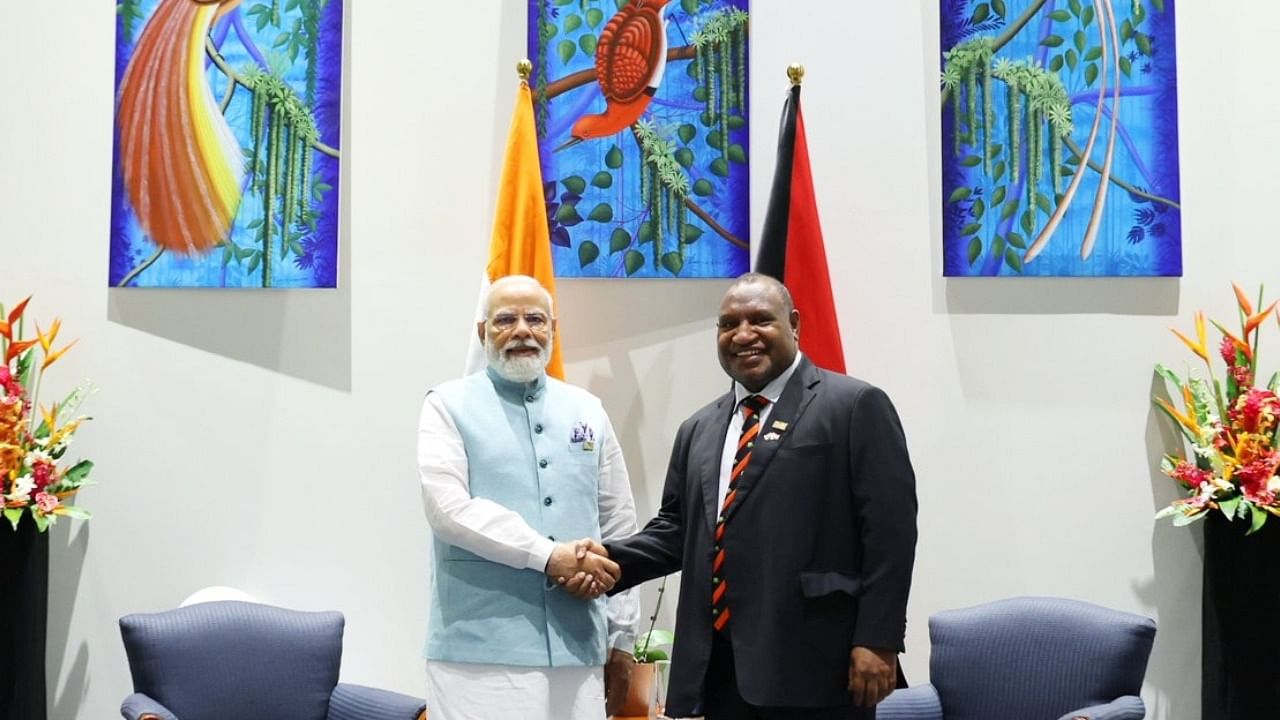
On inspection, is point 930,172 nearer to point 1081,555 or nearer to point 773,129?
point 773,129

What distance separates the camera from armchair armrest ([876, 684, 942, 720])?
13.0 ft

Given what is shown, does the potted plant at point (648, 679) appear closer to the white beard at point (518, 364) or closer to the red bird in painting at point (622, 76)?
the white beard at point (518, 364)

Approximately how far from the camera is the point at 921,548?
4.49 m

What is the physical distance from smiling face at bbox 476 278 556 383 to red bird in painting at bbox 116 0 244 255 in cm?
153

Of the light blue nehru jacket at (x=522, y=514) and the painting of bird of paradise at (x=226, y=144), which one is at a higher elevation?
the painting of bird of paradise at (x=226, y=144)

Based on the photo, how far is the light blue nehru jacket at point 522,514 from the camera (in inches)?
127

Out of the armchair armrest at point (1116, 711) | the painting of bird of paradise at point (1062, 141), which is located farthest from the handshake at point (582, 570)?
the painting of bird of paradise at point (1062, 141)

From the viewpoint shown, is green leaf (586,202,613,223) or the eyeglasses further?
green leaf (586,202,613,223)

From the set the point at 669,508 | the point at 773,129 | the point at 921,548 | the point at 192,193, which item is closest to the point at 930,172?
the point at 773,129

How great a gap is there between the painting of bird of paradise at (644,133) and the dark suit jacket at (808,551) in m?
1.64

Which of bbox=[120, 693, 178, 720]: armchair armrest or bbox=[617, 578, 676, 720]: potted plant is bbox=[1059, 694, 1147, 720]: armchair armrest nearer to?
bbox=[617, 578, 676, 720]: potted plant

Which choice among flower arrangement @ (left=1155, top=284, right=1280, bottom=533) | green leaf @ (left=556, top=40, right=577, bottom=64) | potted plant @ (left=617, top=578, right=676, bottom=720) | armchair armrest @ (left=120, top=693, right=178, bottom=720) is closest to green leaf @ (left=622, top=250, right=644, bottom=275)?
green leaf @ (left=556, top=40, right=577, bottom=64)

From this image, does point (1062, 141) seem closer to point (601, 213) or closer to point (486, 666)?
point (601, 213)

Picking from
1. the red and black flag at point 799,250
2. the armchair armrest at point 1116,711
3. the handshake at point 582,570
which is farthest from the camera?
the red and black flag at point 799,250
